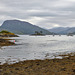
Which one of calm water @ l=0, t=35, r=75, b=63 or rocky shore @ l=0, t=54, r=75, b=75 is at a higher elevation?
rocky shore @ l=0, t=54, r=75, b=75

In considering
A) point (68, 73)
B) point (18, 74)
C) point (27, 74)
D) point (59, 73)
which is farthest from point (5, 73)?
point (68, 73)

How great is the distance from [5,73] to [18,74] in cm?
134

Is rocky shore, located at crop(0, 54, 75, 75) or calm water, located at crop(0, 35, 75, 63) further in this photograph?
calm water, located at crop(0, 35, 75, 63)

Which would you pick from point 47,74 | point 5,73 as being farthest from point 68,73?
point 5,73

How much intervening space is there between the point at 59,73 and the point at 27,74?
3.16m

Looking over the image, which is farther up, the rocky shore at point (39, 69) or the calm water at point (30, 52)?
the rocky shore at point (39, 69)

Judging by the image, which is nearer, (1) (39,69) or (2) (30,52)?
(1) (39,69)

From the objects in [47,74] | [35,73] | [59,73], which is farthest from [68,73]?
[35,73]

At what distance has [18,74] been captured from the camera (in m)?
13.4

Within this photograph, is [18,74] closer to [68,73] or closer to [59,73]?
[59,73]

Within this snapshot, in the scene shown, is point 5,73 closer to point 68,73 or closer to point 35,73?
point 35,73

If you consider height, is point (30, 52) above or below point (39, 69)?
below

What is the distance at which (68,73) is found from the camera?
13664 millimetres

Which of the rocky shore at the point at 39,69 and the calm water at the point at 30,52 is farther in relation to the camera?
the calm water at the point at 30,52
